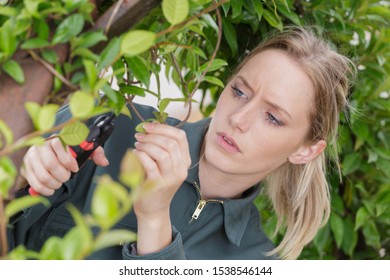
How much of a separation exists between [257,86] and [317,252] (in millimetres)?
693

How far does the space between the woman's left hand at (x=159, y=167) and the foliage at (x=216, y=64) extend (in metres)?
0.04

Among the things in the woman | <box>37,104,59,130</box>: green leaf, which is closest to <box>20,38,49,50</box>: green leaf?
<box>37,104,59,130</box>: green leaf

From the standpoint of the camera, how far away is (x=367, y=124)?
1627 mm

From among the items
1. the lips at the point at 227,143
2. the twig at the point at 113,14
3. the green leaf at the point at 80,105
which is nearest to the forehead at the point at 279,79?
the lips at the point at 227,143

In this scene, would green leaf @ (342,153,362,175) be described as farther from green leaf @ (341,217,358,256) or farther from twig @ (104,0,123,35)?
twig @ (104,0,123,35)

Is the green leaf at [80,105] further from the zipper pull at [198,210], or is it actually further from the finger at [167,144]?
the zipper pull at [198,210]

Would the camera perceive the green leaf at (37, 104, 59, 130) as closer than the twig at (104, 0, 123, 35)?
Yes

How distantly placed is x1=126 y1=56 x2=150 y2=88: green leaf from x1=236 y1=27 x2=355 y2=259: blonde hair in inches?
24.0

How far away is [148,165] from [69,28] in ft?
1.08

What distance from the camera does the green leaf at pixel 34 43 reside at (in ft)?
1.78

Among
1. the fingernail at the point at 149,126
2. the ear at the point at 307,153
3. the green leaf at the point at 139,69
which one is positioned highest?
the green leaf at the point at 139,69

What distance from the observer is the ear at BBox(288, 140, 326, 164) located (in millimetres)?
1365

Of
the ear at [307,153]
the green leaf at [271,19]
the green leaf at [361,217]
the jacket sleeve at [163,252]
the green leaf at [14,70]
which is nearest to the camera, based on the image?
the green leaf at [14,70]

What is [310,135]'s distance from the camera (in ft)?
4.40
